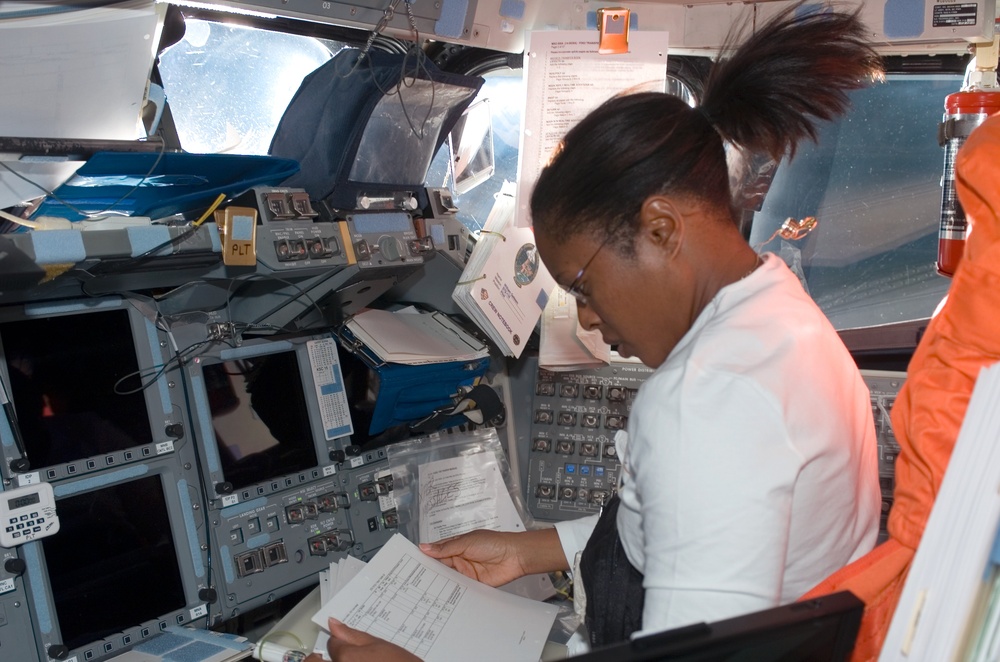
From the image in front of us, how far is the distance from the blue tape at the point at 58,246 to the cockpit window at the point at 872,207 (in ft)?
6.85

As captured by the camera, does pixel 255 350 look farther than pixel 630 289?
Yes

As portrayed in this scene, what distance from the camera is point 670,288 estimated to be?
1.33 metres

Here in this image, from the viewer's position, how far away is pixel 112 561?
180 centimetres

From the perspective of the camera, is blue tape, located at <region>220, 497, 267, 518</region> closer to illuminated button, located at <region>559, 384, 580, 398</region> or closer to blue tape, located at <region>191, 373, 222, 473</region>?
Answer: blue tape, located at <region>191, 373, 222, 473</region>

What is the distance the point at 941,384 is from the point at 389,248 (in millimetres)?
1311

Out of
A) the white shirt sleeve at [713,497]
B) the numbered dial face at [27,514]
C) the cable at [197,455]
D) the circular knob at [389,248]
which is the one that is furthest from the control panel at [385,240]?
the white shirt sleeve at [713,497]

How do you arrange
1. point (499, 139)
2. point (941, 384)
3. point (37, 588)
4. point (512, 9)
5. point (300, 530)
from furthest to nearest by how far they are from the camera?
point (499, 139)
point (512, 9)
point (300, 530)
point (37, 588)
point (941, 384)

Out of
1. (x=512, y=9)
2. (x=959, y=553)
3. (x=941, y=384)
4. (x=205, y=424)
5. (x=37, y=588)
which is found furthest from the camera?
(x=512, y=9)

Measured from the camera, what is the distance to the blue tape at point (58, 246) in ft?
4.81

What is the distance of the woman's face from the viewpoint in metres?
1.34

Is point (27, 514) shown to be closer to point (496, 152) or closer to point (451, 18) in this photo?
point (451, 18)

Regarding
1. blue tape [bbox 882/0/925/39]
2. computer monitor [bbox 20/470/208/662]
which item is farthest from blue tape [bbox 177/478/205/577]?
blue tape [bbox 882/0/925/39]

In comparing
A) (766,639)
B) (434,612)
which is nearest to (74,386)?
(434,612)

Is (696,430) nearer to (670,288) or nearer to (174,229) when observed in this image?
(670,288)
